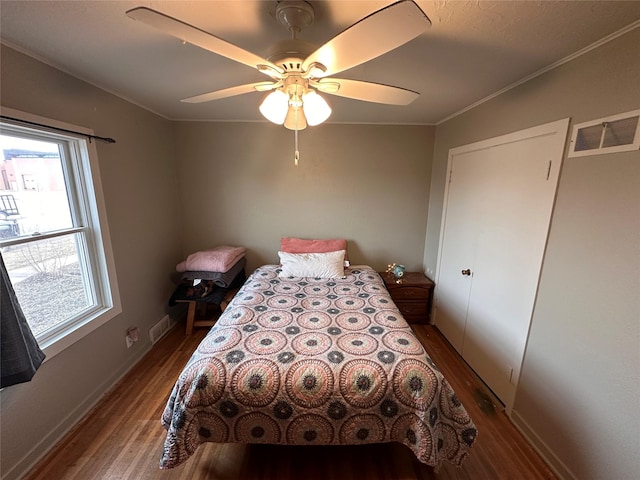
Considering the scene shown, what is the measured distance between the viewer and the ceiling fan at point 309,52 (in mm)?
721

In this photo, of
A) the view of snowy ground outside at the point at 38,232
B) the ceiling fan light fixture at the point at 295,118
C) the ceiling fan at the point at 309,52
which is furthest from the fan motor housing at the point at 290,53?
the view of snowy ground outside at the point at 38,232

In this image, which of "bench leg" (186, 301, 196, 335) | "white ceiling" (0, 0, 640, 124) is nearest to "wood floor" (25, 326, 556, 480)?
"bench leg" (186, 301, 196, 335)

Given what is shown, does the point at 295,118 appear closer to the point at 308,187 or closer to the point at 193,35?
the point at 193,35

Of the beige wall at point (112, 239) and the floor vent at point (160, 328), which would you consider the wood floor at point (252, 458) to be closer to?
the beige wall at point (112, 239)

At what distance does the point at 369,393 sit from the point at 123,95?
2.78 meters

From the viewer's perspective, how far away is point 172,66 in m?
1.54

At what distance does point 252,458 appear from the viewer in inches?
60.2

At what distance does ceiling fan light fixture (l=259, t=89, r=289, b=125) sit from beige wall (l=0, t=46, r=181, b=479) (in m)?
1.38

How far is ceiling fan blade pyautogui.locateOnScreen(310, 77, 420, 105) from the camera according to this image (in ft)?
3.81

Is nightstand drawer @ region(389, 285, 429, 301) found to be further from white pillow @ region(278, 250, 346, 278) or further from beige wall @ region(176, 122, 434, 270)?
white pillow @ region(278, 250, 346, 278)

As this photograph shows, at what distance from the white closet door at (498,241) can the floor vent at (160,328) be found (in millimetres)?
2984

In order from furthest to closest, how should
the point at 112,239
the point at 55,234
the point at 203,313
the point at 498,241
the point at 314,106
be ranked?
the point at 203,313, the point at 112,239, the point at 498,241, the point at 55,234, the point at 314,106

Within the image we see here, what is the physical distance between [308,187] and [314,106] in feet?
6.20

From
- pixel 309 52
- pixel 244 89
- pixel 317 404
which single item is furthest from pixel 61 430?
pixel 309 52
